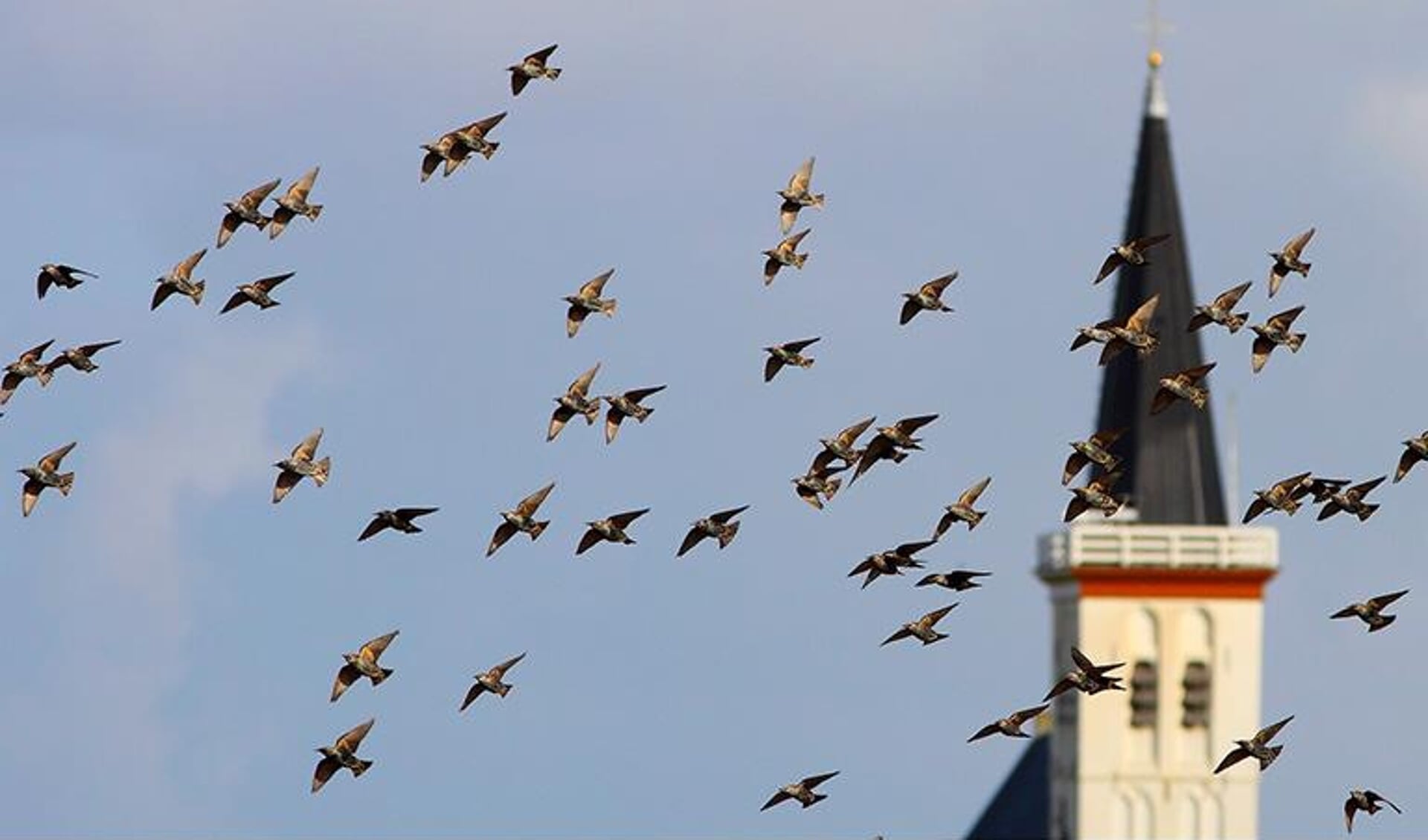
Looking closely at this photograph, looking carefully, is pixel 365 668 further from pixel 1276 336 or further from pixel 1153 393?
pixel 1153 393

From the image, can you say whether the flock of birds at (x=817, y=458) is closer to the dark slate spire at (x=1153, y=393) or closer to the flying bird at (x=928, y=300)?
the flying bird at (x=928, y=300)

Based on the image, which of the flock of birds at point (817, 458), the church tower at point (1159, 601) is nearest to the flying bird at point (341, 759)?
the flock of birds at point (817, 458)

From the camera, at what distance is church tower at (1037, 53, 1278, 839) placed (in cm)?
11881

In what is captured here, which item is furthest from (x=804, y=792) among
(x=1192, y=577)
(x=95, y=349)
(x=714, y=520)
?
(x=1192, y=577)

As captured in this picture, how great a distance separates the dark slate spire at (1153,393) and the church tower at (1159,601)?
0.09ft

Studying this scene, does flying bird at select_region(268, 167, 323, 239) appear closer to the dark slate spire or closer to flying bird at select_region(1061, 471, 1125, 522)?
flying bird at select_region(1061, 471, 1125, 522)

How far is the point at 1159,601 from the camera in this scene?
121500 mm

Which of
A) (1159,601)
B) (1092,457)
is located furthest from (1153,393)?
(1092,457)

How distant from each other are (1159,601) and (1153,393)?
5712mm

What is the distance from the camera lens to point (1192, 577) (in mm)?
121125

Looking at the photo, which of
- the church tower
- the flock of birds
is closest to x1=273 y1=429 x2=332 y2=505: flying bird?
the flock of birds

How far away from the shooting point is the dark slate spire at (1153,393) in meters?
118

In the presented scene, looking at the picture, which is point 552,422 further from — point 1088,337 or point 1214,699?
point 1214,699

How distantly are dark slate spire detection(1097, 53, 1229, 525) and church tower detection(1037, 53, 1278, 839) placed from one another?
0.09 feet
